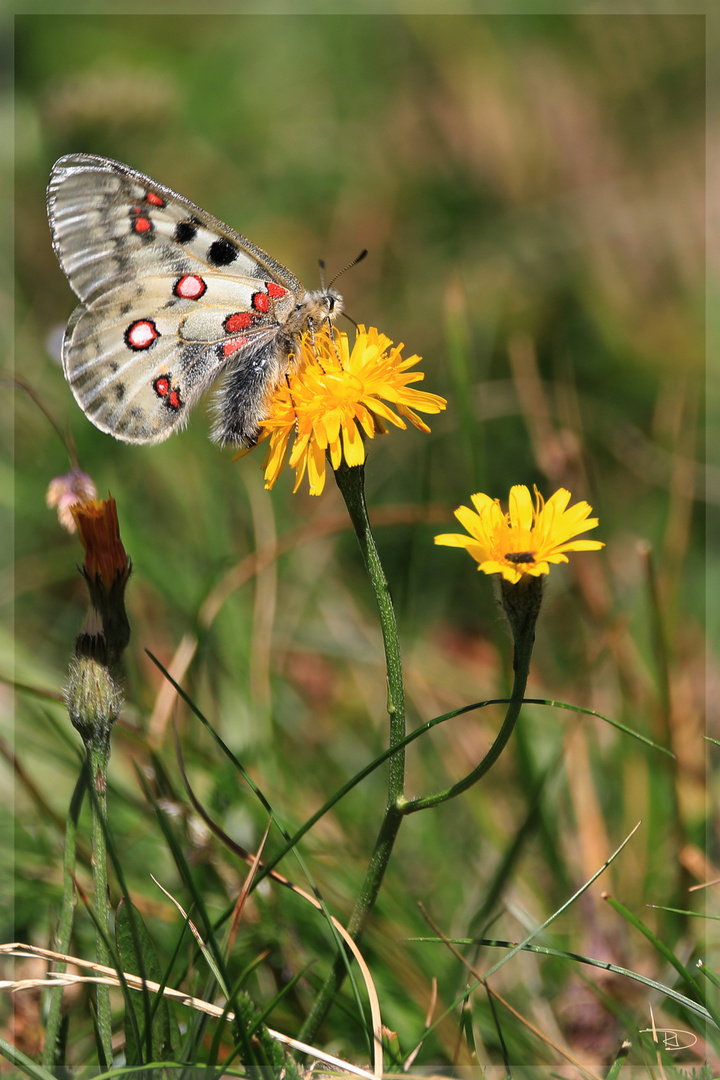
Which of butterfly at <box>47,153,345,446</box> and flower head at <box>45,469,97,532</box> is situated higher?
butterfly at <box>47,153,345,446</box>

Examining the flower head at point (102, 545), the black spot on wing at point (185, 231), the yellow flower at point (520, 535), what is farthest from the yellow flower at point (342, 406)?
the black spot on wing at point (185, 231)

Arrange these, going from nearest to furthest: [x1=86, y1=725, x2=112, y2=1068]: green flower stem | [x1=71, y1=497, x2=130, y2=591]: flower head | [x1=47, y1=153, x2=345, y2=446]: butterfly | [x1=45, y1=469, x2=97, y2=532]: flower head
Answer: [x1=86, y1=725, x2=112, y2=1068]: green flower stem, [x1=71, y1=497, x2=130, y2=591]: flower head, [x1=45, y1=469, x2=97, y2=532]: flower head, [x1=47, y1=153, x2=345, y2=446]: butterfly

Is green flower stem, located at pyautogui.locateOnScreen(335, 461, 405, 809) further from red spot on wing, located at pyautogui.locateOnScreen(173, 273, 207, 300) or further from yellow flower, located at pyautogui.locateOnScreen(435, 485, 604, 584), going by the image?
red spot on wing, located at pyautogui.locateOnScreen(173, 273, 207, 300)

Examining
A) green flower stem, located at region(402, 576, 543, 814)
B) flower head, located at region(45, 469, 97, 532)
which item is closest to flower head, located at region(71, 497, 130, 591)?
flower head, located at region(45, 469, 97, 532)

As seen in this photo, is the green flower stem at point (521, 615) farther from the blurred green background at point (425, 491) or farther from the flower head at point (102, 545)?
the flower head at point (102, 545)

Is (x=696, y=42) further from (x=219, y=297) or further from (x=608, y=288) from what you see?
(x=219, y=297)

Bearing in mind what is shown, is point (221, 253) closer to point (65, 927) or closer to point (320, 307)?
point (320, 307)

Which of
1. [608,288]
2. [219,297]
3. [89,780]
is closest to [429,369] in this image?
[608,288]
